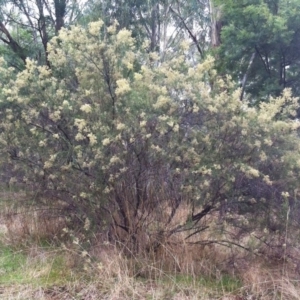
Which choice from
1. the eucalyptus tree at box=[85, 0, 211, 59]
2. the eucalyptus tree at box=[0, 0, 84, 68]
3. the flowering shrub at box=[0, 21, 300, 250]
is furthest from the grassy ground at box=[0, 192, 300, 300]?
the eucalyptus tree at box=[0, 0, 84, 68]

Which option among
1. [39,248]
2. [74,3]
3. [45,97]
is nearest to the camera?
[45,97]

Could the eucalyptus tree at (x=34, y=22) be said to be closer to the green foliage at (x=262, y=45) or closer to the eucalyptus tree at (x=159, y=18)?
the eucalyptus tree at (x=159, y=18)

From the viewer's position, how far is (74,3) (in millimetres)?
9180

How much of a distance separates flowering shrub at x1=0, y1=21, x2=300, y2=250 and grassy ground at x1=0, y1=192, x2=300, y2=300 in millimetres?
326

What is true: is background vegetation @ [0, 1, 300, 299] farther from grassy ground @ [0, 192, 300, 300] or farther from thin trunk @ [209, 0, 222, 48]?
thin trunk @ [209, 0, 222, 48]

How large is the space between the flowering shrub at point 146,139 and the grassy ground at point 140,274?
1.07 ft

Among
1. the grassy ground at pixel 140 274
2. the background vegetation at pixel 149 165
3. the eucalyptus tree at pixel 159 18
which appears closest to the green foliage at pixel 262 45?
the eucalyptus tree at pixel 159 18

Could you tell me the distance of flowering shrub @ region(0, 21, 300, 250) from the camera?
436cm

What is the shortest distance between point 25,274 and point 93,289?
0.83 m

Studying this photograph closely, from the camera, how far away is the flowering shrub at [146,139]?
4.36m

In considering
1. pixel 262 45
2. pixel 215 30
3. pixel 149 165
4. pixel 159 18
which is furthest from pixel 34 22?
pixel 149 165

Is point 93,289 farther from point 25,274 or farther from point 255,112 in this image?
point 255,112

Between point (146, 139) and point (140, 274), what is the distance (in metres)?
1.47

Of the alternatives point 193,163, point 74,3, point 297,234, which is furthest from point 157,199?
point 74,3
